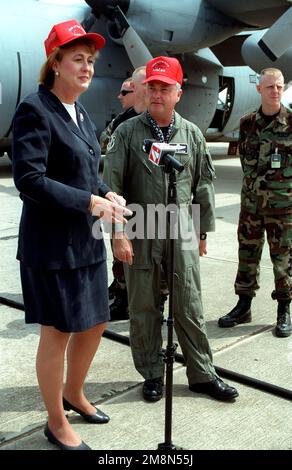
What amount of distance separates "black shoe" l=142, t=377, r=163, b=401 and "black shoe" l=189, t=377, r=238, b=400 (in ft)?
0.63

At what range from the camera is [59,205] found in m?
2.14

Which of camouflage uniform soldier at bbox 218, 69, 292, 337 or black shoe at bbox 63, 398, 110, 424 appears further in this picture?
camouflage uniform soldier at bbox 218, 69, 292, 337

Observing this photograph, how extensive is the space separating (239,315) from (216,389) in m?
1.19

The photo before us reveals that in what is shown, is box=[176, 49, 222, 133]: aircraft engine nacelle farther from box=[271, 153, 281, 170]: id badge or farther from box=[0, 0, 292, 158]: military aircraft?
box=[271, 153, 281, 170]: id badge

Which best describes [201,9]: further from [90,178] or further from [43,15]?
[90,178]

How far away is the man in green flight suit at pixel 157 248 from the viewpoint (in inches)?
114

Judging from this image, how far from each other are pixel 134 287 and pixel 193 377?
60cm

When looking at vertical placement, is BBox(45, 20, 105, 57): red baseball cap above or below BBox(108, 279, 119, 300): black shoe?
above

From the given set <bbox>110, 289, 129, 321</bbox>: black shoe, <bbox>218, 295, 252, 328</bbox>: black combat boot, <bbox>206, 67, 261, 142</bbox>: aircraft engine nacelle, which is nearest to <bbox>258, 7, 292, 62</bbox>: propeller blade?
<bbox>206, 67, 261, 142</bbox>: aircraft engine nacelle

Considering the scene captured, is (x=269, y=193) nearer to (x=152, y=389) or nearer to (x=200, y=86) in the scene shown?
(x=152, y=389)

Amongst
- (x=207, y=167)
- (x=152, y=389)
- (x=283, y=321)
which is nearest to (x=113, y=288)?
(x=283, y=321)

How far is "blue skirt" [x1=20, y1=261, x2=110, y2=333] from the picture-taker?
2.26m

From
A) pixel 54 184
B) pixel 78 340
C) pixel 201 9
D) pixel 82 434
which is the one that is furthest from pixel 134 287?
pixel 201 9

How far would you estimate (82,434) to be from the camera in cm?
257
